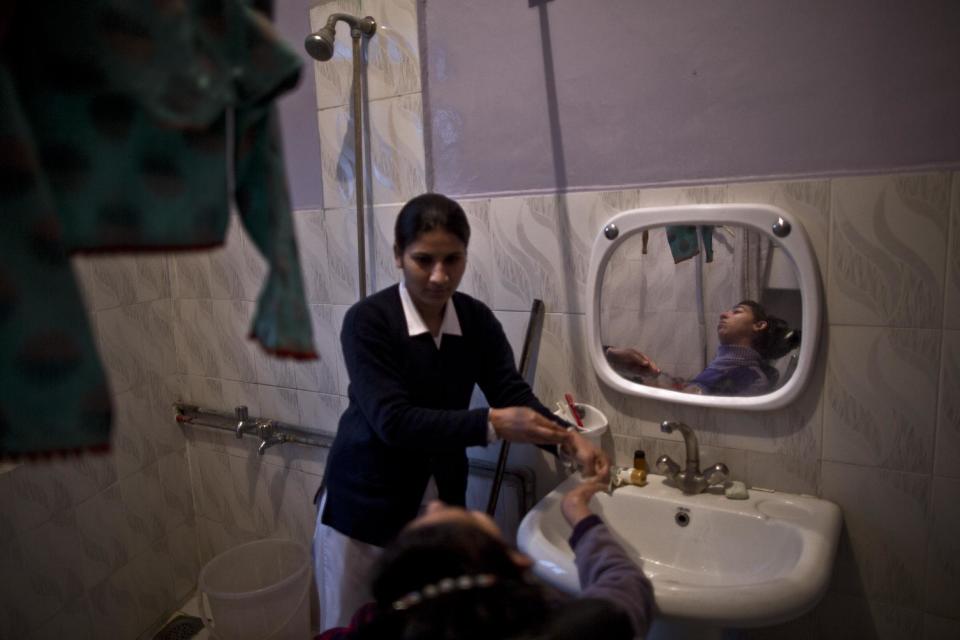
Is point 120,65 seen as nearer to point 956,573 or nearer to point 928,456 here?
point 928,456

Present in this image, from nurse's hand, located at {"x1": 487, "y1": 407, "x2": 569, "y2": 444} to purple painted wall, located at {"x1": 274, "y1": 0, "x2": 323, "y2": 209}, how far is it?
938mm

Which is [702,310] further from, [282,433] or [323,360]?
[282,433]

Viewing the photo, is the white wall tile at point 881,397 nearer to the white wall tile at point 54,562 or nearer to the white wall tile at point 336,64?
the white wall tile at point 336,64

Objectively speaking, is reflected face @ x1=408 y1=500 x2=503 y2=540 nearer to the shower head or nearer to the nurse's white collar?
the nurse's white collar

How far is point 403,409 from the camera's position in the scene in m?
1.17

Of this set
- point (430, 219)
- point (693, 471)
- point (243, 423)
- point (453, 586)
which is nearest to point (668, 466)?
point (693, 471)

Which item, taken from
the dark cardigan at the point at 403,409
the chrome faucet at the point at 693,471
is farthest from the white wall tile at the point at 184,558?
the chrome faucet at the point at 693,471

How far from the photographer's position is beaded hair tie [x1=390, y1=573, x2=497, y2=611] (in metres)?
0.64

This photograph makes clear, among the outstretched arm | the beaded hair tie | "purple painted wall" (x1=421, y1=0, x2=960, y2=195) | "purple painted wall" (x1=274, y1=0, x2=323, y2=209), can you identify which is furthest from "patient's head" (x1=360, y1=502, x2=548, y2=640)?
"purple painted wall" (x1=274, y1=0, x2=323, y2=209)

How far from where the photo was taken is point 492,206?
60.7 inches

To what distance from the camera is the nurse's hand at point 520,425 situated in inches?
45.9

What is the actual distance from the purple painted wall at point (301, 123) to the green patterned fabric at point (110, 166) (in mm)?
1289

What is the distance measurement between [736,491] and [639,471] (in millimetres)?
205

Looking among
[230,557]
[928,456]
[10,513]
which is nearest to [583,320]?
[928,456]
